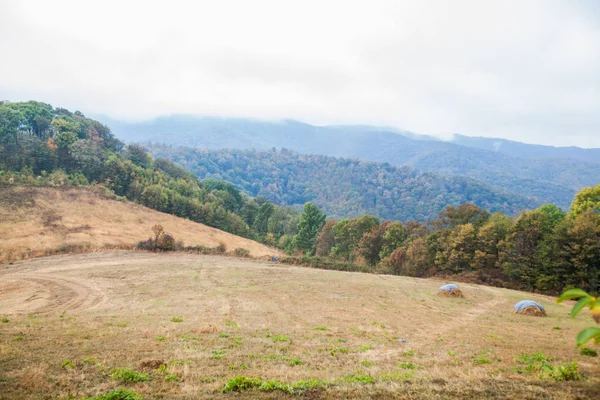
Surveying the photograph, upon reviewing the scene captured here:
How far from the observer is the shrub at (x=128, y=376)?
29.8ft

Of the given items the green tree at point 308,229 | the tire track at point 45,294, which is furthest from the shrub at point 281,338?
the green tree at point 308,229

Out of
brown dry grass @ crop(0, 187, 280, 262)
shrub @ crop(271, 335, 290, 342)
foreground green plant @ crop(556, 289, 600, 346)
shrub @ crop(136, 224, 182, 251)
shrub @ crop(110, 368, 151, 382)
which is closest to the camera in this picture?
foreground green plant @ crop(556, 289, 600, 346)

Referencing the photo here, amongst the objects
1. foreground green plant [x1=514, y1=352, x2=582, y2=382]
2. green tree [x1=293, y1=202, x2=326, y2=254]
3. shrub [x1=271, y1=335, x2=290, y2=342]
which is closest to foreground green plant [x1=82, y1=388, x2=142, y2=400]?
shrub [x1=271, y1=335, x2=290, y2=342]

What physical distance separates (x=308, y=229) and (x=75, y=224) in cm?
5770

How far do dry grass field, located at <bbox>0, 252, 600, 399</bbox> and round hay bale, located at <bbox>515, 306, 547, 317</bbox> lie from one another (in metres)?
1.41

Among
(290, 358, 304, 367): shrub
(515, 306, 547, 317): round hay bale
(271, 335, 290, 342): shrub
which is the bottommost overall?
(515, 306, 547, 317): round hay bale

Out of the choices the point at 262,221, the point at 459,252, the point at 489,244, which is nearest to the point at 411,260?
the point at 459,252

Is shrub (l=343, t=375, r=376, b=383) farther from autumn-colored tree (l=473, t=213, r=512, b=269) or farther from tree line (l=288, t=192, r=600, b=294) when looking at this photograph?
autumn-colored tree (l=473, t=213, r=512, b=269)

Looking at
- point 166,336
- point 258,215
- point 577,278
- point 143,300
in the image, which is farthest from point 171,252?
point 258,215

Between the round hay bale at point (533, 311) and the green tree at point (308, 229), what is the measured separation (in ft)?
231

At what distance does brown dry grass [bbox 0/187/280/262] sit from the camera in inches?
1992

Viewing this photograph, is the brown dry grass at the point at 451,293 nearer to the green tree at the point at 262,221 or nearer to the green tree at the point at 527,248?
the green tree at the point at 527,248

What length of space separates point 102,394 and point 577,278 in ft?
177

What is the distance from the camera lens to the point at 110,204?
72125 mm
